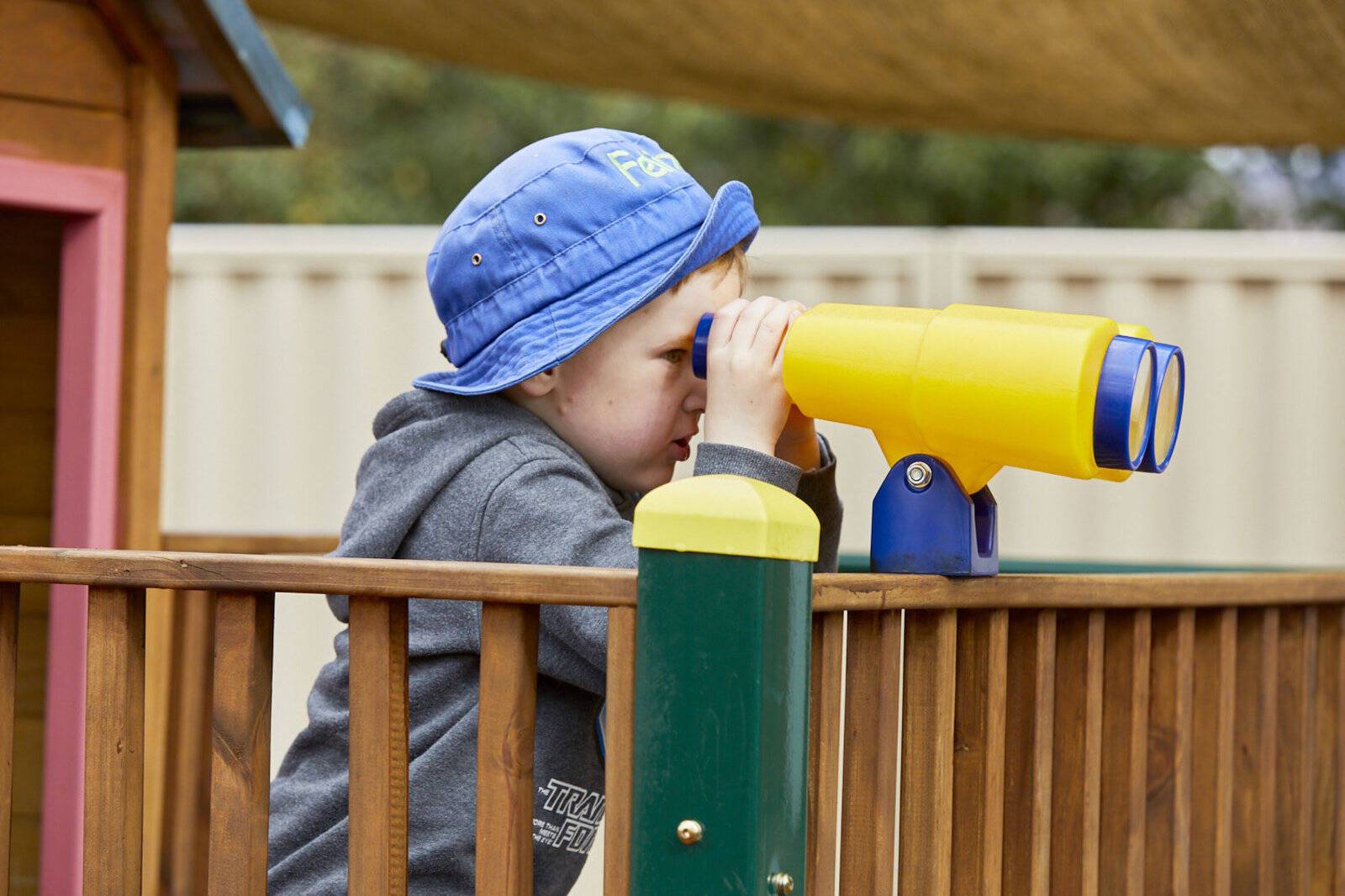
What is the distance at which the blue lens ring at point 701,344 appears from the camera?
65.8 inches

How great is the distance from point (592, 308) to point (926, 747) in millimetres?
650

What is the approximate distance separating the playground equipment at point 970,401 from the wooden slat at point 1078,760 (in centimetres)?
26

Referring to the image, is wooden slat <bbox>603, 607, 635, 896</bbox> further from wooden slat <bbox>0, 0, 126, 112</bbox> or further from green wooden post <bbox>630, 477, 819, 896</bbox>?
wooden slat <bbox>0, 0, 126, 112</bbox>

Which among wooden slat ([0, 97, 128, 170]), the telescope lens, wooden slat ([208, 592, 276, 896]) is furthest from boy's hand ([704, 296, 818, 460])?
wooden slat ([0, 97, 128, 170])

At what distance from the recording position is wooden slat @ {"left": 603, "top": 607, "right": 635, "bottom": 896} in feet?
4.38

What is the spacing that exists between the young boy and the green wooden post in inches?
12.0

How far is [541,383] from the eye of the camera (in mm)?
1839

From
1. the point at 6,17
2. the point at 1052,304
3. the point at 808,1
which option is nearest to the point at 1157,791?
the point at 6,17

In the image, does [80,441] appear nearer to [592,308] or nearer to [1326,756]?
[592,308]

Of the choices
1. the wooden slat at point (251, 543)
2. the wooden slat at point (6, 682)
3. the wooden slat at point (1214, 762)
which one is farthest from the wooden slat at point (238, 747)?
the wooden slat at point (251, 543)

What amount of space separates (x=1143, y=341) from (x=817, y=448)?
1.99 ft

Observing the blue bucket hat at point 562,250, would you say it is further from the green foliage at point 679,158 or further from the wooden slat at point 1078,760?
the green foliage at point 679,158

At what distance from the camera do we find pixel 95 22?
2.74 m

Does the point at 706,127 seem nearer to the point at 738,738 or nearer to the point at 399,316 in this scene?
the point at 399,316
